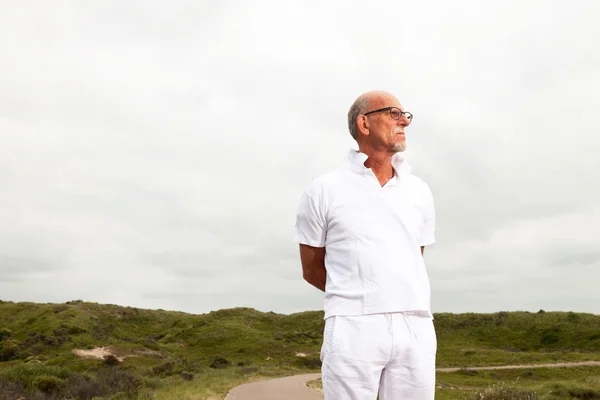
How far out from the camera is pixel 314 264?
3621 mm

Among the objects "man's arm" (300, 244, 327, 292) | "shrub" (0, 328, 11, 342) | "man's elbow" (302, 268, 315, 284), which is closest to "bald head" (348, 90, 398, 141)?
"man's arm" (300, 244, 327, 292)

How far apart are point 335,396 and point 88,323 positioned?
62.7 m

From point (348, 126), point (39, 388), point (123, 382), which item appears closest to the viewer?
point (348, 126)

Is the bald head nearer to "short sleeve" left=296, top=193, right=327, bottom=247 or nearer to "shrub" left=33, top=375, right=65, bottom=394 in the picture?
"short sleeve" left=296, top=193, right=327, bottom=247

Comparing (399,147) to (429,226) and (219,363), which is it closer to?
(429,226)

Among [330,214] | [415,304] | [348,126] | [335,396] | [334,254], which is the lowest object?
[335,396]

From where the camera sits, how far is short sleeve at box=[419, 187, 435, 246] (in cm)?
381

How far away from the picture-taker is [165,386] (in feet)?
72.7

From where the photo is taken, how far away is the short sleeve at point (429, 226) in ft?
12.5

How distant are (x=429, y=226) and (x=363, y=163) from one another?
67 cm

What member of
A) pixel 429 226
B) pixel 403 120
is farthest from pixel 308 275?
pixel 403 120

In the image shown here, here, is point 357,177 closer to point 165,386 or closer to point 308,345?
point 165,386

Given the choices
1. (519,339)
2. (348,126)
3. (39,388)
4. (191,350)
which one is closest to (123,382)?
(39,388)

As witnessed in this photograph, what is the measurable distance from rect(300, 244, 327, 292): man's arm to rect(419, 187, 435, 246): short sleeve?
687mm
